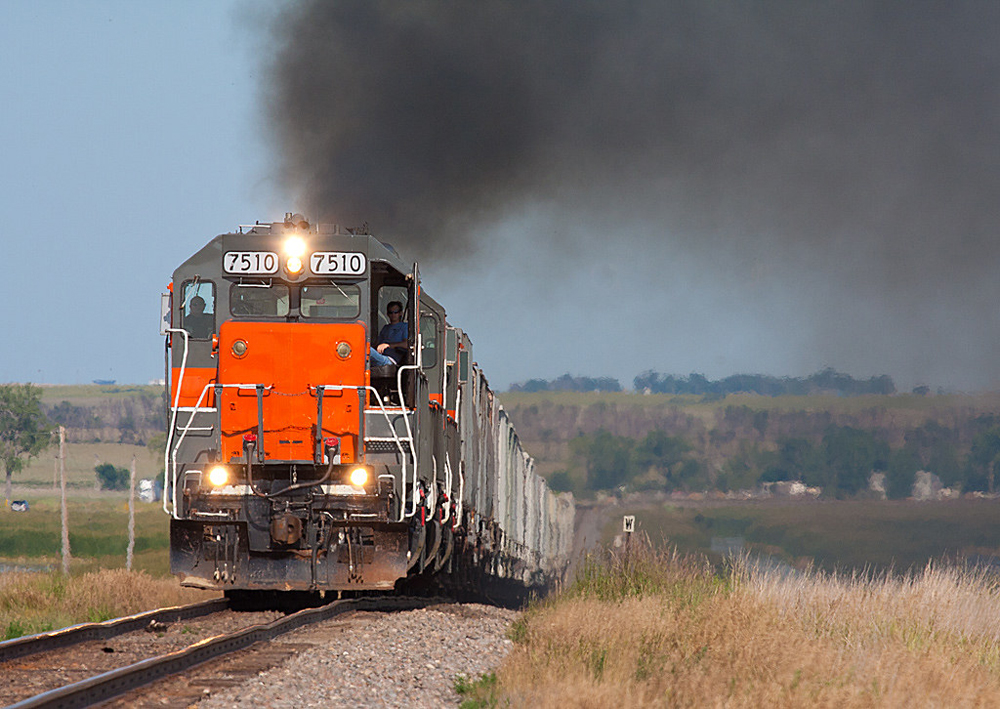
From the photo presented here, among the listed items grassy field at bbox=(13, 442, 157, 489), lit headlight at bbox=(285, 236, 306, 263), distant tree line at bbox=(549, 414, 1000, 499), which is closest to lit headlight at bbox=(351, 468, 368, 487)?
lit headlight at bbox=(285, 236, 306, 263)

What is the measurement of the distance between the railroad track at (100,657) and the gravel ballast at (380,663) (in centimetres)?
59

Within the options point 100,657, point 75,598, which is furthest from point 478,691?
point 75,598

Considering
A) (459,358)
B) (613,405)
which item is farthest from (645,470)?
(459,358)

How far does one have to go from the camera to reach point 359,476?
12133 millimetres

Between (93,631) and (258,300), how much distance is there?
3.82m

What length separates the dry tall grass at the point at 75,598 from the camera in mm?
12672

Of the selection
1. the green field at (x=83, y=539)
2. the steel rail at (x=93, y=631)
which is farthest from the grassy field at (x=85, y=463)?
the steel rail at (x=93, y=631)

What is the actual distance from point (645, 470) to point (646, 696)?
9969 cm

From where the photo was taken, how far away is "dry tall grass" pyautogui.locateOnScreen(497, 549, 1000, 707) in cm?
761

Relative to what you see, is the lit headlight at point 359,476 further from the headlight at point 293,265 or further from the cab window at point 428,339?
the headlight at point 293,265

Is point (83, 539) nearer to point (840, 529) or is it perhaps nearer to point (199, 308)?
point (840, 529)

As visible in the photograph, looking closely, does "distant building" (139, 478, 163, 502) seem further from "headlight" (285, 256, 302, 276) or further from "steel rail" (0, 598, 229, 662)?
"headlight" (285, 256, 302, 276)

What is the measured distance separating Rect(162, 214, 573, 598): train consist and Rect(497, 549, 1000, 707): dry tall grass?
2076 millimetres

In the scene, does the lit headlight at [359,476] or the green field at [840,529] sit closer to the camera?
the lit headlight at [359,476]
